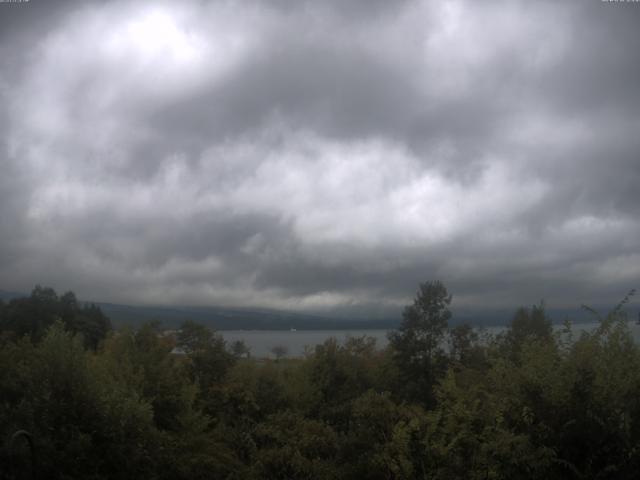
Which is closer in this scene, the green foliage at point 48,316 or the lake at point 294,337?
the lake at point 294,337

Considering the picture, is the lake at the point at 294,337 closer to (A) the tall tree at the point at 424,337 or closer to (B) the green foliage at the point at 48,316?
(A) the tall tree at the point at 424,337

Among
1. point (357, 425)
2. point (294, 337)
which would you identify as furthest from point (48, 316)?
point (294, 337)

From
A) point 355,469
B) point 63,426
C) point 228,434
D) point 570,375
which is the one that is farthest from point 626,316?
point 228,434

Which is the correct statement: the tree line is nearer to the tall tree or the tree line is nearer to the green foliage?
the tall tree

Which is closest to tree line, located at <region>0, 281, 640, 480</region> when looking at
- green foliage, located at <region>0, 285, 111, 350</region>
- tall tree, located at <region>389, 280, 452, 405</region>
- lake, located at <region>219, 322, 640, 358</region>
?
lake, located at <region>219, 322, 640, 358</region>

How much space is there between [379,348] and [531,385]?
1470 inches

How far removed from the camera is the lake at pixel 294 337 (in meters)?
44.0

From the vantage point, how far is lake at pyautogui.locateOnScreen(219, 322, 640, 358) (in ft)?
144

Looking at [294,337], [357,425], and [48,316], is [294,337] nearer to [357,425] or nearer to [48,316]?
[48,316]

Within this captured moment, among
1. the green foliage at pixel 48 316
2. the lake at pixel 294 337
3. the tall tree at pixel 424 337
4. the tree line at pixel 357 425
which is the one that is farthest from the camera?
the green foliage at pixel 48 316

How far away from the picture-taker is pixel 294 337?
122875 mm

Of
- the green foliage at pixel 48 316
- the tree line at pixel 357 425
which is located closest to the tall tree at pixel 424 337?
the tree line at pixel 357 425

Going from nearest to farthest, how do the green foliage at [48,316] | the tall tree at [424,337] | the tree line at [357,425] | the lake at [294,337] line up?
the tree line at [357,425], the tall tree at [424,337], the lake at [294,337], the green foliage at [48,316]

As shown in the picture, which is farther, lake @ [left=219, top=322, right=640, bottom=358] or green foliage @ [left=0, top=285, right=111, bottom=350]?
green foliage @ [left=0, top=285, right=111, bottom=350]
